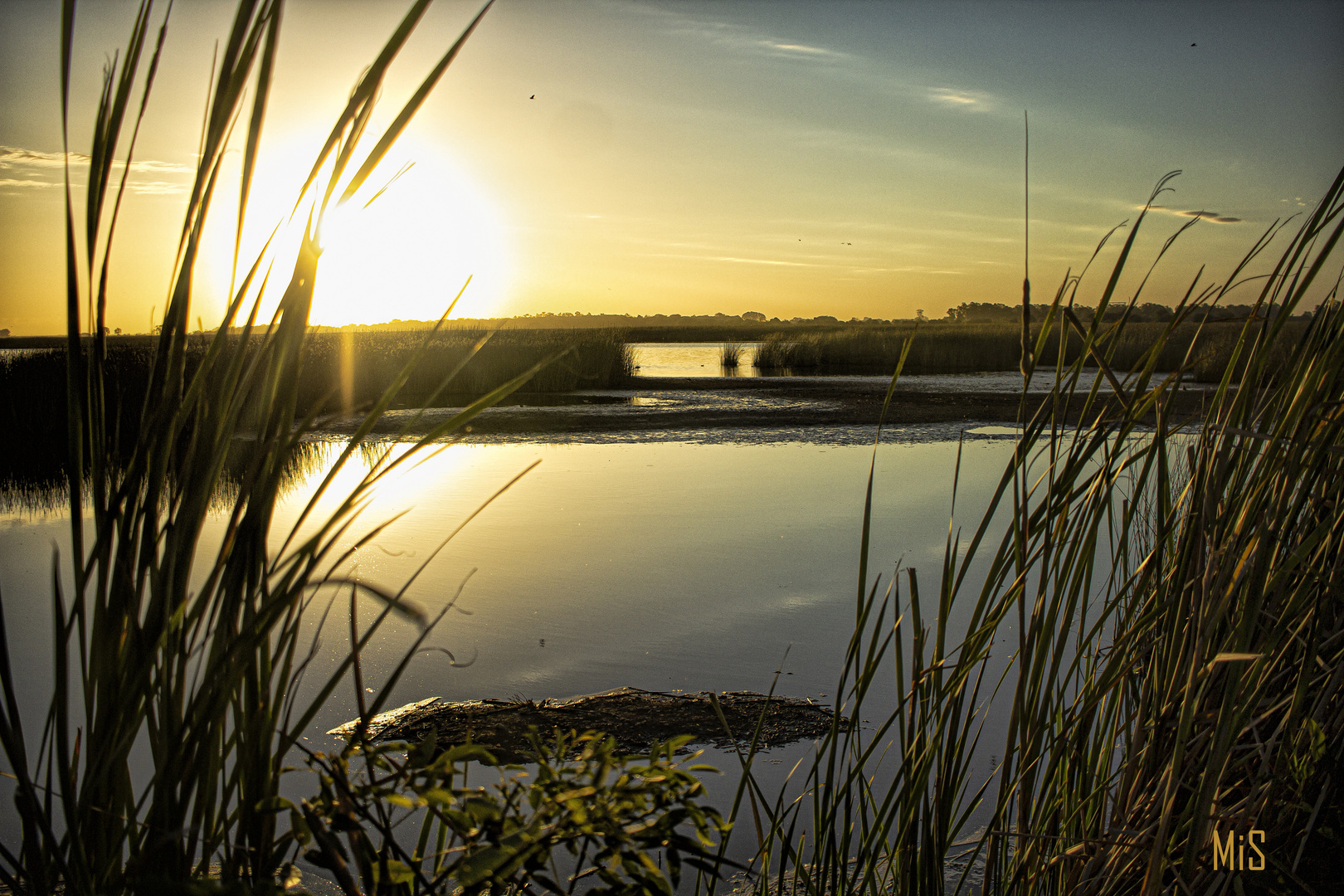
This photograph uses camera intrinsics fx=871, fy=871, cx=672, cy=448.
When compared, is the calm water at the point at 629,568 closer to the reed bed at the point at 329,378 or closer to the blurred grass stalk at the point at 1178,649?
the reed bed at the point at 329,378

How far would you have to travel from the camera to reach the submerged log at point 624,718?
114 inches

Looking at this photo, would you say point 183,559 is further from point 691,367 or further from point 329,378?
point 691,367

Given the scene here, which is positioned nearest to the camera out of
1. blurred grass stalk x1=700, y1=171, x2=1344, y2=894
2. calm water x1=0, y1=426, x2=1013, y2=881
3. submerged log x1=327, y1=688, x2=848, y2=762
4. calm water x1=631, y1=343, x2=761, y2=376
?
blurred grass stalk x1=700, y1=171, x2=1344, y2=894

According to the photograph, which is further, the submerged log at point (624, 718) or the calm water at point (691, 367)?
the calm water at point (691, 367)

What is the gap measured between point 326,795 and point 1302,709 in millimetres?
1215

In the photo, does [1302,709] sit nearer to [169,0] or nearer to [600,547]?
[169,0]

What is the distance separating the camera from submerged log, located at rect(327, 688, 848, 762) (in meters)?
2.90

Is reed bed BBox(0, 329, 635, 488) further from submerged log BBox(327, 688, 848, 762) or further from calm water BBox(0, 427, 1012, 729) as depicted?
submerged log BBox(327, 688, 848, 762)

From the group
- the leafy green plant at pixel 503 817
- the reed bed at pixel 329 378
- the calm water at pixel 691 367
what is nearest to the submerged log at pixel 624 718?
the reed bed at pixel 329 378

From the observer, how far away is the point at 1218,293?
4.22 ft

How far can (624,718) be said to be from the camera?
3.05 m

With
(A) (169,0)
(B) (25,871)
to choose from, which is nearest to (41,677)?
(B) (25,871)

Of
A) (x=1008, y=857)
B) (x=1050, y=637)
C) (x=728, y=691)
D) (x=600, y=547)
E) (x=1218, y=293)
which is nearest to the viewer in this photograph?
(x=1050, y=637)

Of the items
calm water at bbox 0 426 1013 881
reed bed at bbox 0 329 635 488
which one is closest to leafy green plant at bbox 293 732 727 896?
reed bed at bbox 0 329 635 488
